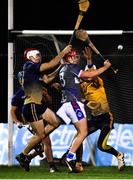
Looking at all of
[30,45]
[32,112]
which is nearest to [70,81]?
[32,112]

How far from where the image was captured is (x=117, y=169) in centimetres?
1728

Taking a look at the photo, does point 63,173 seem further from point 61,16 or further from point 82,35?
point 61,16

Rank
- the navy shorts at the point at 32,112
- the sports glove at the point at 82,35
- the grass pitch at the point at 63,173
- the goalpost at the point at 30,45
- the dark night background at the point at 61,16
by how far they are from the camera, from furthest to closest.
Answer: the dark night background at the point at 61,16
the goalpost at the point at 30,45
the sports glove at the point at 82,35
the navy shorts at the point at 32,112
the grass pitch at the point at 63,173

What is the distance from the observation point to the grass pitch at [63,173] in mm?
15398

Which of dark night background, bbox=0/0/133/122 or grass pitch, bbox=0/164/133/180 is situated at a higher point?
dark night background, bbox=0/0/133/122

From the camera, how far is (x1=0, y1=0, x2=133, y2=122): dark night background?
2350cm

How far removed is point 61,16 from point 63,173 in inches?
328

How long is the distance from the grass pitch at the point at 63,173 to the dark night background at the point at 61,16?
5.93m

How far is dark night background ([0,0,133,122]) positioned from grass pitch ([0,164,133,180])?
5.93 meters

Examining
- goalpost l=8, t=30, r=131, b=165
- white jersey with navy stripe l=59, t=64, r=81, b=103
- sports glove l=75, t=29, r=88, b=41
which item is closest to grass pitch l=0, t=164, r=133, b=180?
white jersey with navy stripe l=59, t=64, r=81, b=103

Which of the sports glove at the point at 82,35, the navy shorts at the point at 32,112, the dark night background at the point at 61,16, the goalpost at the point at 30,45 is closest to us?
the navy shorts at the point at 32,112

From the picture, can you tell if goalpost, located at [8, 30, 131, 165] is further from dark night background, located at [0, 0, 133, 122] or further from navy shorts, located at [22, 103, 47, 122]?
dark night background, located at [0, 0, 133, 122]

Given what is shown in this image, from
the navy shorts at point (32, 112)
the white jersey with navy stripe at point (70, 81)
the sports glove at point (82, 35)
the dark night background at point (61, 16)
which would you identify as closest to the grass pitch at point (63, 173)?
the navy shorts at point (32, 112)

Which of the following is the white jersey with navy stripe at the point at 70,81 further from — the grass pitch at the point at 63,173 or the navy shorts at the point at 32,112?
the grass pitch at the point at 63,173
